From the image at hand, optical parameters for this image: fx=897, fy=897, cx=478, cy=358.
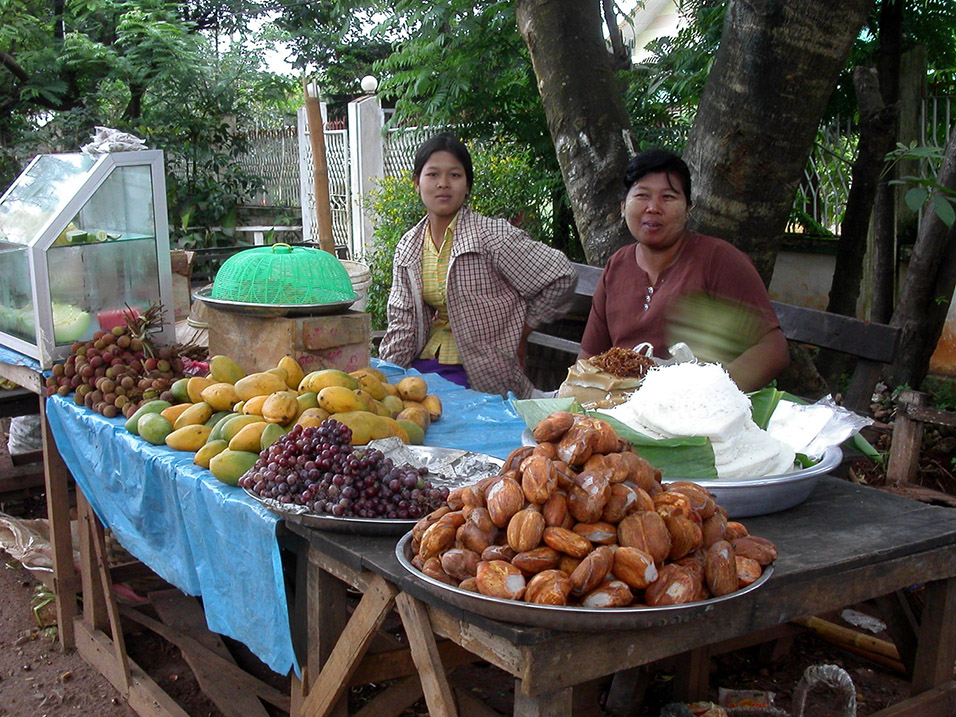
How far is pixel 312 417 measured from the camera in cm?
226

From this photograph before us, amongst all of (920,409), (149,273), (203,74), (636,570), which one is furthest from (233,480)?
(203,74)

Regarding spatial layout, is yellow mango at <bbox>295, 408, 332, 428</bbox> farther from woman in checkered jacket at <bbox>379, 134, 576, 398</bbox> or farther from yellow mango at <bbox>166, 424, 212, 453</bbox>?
woman in checkered jacket at <bbox>379, 134, 576, 398</bbox>

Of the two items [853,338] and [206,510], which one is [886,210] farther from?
[206,510]

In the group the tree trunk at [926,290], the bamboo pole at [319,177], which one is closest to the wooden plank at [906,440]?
the tree trunk at [926,290]

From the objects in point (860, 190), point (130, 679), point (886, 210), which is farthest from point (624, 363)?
point (886, 210)

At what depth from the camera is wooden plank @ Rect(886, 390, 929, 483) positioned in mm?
3135

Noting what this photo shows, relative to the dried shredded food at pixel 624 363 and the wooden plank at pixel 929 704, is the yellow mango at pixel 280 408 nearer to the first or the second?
the dried shredded food at pixel 624 363

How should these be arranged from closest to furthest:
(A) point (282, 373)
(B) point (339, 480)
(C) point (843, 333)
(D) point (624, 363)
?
(B) point (339, 480) < (D) point (624, 363) < (A) point (282, 373) < (C) point (843, 333)

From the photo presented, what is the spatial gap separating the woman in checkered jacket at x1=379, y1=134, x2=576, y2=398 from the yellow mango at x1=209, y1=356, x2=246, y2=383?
101 centimetres

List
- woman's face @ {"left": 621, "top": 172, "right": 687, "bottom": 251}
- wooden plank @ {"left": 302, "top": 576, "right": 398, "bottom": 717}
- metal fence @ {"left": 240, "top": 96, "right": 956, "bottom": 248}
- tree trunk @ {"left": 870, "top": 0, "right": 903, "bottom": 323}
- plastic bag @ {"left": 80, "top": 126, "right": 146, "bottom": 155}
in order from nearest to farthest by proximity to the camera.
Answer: wooden plank @ {"left": 302, "top": 576, "right": 398, "bottom": 717}, woman's face @ {"left": 621, "top": 172, "right": 687, "bottom": 251}, plastic bag @ {"left": 80, "top": 126, "right": 146, "bottom": 155}, tree trunk @ {"left": 870, "top": 0, "right": 903, "bottom": 323}, metal fence @ {"left": 240, "top": 96, "right": 956, "bottom": 248}

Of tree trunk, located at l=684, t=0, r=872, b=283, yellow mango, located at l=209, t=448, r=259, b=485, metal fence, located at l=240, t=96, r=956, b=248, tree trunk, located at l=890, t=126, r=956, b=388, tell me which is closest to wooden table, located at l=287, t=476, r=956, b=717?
yellow mango, located at l=209, t=448, r=259, b=485

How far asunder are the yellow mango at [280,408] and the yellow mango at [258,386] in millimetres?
176

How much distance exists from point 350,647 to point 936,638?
4.38ft

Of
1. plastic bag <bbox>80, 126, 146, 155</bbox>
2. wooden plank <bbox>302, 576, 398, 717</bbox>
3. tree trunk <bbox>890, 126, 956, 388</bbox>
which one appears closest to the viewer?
wooden plank <bbox>302, 576, 398, 717</bbox>
